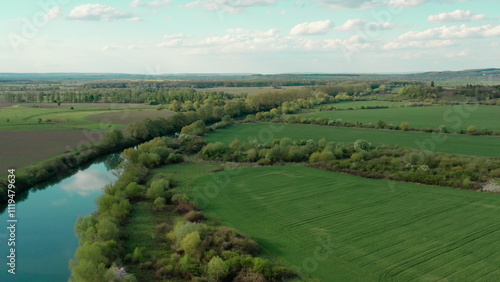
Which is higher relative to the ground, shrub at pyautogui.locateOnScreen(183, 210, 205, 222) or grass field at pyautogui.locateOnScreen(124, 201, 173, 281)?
shrub at pyautogui.locateOnScreen(183, 210, 205, 222)

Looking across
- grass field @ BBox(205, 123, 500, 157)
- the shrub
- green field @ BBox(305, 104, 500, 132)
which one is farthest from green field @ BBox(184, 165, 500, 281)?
green field @ BBox(305, 104, 500, 132)

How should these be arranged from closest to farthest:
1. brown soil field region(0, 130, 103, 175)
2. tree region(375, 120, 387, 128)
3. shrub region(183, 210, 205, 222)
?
shrub region(183, 210, 205, 222) < brown soil field region(0, 130, 103, 175) < tree region(375, 120, 387, 128)

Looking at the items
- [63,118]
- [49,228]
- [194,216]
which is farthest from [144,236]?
[63,118]

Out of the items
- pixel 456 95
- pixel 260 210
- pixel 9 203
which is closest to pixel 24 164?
pixel 9 203

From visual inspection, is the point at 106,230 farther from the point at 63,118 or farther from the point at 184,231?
the point at 63,118

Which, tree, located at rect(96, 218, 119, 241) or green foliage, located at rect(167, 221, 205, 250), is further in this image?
green foliage, located at rect(167, 221, 205, 250)

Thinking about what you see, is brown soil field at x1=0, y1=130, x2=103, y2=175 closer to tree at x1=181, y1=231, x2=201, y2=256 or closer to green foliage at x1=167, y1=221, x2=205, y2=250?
green foliage at x1=167, y1=221, x2=205, y2=250

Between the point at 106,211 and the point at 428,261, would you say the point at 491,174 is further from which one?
the point at 106,211
